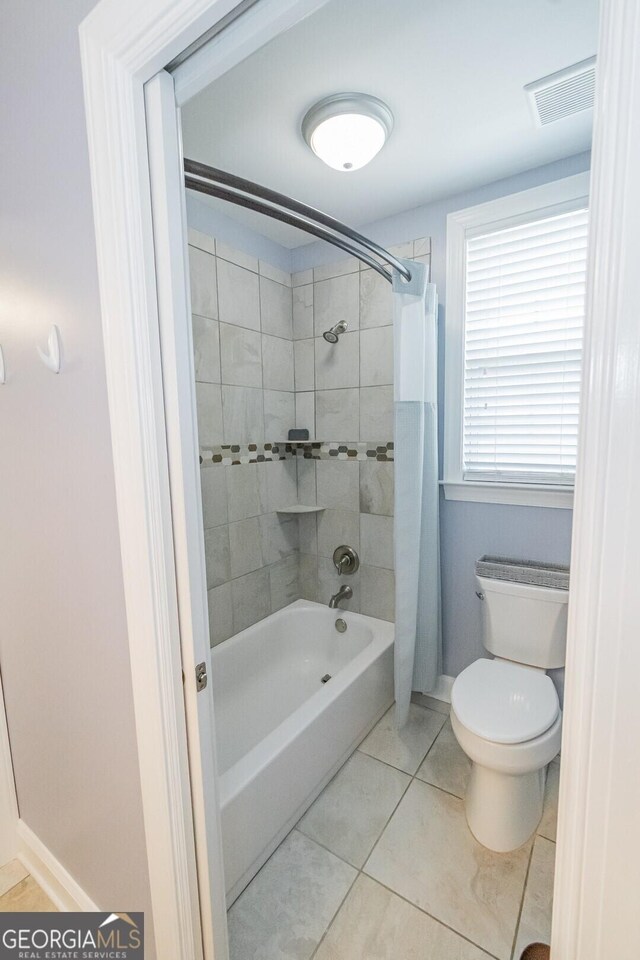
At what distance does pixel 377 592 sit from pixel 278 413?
3.71ft

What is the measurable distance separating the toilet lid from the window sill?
0.68 metres

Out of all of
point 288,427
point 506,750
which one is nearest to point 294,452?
point 288,427

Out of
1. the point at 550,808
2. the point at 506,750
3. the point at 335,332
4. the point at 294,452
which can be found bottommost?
the point at 550,808

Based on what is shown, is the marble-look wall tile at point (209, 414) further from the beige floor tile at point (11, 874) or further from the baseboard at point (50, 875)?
the beige floor tile at point (11, 874)

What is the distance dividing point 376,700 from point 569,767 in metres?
1.72

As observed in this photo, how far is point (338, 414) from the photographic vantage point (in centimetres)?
230

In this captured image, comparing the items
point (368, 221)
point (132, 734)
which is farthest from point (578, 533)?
point (368, 221)

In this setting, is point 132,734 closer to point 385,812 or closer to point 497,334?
point 385,812

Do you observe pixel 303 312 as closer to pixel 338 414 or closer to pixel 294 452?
pixel 338 414

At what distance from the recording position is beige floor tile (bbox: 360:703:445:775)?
70.3 inches

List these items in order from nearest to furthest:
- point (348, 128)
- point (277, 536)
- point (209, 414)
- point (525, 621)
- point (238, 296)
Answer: point (348, 128) → point (525, 621) → point (209, 414) → point (238, 296) → point (277, 536)

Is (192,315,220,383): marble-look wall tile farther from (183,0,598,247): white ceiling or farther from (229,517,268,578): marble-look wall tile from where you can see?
(229,517,268,578): marble-look wall tile

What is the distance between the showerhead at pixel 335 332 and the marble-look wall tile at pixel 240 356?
35 cm

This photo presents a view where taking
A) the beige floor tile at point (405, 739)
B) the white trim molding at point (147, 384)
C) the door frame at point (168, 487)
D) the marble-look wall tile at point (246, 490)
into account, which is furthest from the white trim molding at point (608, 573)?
the marble-look wall tile at point (246, 490)
